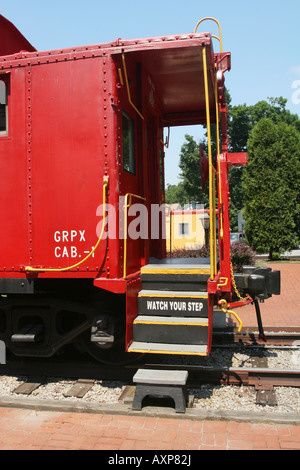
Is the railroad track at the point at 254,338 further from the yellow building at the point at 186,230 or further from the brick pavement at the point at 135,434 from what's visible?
the yellow building at the point at 186,230

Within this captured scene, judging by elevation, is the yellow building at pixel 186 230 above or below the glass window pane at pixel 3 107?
below

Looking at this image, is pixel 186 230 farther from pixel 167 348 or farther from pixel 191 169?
pixel 191 169

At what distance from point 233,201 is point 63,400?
37112 millimetres

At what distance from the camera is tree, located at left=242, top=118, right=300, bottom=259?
1975 centimetres

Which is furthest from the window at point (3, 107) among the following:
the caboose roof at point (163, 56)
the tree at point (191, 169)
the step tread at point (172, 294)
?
the tree at point (191, 169)

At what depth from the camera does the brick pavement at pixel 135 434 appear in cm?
324

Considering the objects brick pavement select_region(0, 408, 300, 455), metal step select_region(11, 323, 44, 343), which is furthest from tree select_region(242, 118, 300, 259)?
brick pavement select_region(0, 408, 300, 455)

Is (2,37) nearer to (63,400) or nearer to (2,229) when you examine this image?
(2,229)

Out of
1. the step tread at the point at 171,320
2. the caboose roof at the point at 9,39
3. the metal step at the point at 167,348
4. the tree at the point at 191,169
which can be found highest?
the tree at the point at 191,169

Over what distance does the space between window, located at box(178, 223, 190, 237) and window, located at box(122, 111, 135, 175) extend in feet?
48.0

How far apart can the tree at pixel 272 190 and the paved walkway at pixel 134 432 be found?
1715 cm

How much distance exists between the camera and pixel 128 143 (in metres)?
4.68

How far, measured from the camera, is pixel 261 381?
433 centimetres

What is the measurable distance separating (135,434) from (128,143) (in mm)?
3139
